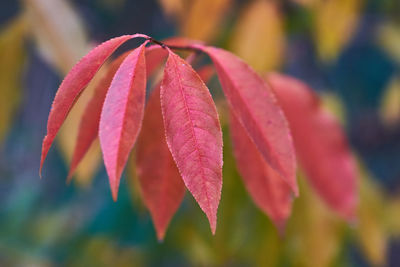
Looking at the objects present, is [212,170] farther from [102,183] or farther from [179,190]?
[102,183]

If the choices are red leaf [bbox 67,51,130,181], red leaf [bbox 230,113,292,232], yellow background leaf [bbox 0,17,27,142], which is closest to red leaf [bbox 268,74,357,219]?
red leaf [bbox 230,113,292,232]

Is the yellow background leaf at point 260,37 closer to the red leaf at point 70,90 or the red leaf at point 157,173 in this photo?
the red leaf at point 157,173

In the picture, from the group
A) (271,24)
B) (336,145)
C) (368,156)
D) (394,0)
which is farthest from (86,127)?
(368,156)

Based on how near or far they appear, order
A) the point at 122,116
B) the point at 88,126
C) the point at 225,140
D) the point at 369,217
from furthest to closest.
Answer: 1. the point at 369,217
2. the point at 225,140
3. the point at 88,126
4. the point at 122,116

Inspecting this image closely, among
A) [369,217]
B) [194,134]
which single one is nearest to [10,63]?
[194,134]

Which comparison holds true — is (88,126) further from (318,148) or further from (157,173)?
(318,148)

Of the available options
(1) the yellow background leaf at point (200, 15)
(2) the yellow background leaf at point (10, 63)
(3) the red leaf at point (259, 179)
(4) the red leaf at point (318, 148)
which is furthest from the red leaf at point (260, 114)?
(2) the yellow background leaf at point (10, 63)
